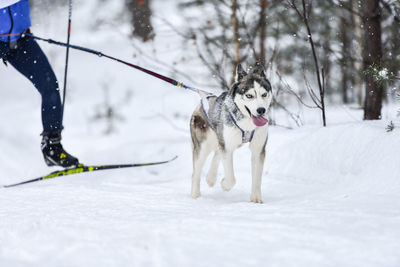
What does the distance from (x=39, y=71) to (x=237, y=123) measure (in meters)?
1.78

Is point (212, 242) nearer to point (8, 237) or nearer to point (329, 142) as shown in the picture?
point (8, 237)

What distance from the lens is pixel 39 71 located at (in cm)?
338

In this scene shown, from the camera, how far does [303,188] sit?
140 inches

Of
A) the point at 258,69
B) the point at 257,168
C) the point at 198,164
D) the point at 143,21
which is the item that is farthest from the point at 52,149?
the point at 143,21

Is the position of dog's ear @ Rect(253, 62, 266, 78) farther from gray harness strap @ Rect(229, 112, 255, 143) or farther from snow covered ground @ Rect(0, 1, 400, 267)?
snow covered ground @ Rect(0, 1, 400, 267)

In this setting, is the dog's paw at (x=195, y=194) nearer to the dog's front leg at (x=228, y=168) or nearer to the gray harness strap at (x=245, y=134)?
the dog's front leg at (x=228, y=168)

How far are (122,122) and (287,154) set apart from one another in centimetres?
1190

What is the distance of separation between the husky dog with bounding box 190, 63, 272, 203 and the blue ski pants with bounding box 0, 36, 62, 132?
1.26 meters

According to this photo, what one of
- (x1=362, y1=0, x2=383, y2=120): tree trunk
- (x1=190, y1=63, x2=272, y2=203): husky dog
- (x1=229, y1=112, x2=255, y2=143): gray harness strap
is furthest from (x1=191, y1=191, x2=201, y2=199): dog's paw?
(x1=362, y1=0, x2=383, y2=120): tree trunk

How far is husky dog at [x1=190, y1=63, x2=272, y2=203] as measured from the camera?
9.66 ft

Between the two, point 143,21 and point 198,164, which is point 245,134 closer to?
point 198,164

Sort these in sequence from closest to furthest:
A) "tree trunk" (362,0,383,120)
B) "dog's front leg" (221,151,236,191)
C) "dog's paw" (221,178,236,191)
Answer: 1. "dog's front leg" (221,151,236,191)
2. "dog's paw" (221,178,236,191)
3. "tree trunk" (362,0,383,120)

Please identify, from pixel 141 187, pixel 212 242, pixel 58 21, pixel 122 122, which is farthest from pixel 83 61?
pixel 212 242

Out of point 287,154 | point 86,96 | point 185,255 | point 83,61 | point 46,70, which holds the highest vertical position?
point 83,61
